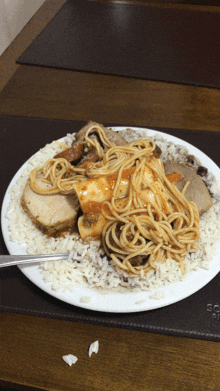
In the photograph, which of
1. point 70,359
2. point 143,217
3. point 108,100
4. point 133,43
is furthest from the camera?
point 133,43

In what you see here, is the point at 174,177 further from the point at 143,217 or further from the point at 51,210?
the point at 51,210

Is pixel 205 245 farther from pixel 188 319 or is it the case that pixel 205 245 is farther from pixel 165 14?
pixel 165 14

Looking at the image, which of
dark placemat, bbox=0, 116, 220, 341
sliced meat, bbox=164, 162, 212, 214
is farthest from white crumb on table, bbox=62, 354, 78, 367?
sliced meat, bbox=164, 162, 212, 214

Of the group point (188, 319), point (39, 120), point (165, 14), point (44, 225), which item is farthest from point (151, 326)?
point (165, 14)

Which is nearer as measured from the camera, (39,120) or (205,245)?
(205,245)

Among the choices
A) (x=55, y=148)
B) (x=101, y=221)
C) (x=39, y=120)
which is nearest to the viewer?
(x=101, y=221)

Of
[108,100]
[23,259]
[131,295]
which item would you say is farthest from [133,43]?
[131,295]

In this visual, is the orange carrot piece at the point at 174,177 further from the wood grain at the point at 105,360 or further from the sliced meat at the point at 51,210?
the wood grain at the point at 105,360
